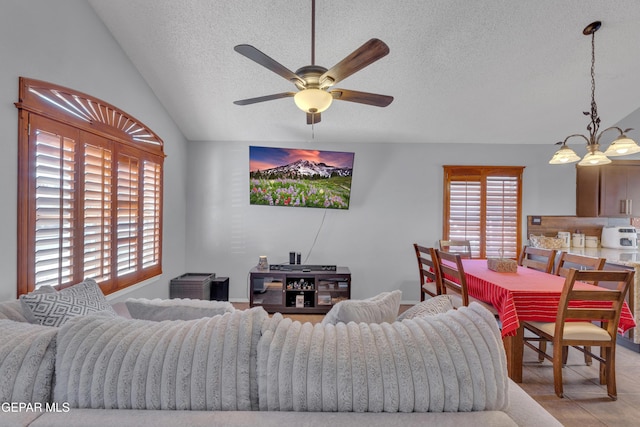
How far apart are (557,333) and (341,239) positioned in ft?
8.32

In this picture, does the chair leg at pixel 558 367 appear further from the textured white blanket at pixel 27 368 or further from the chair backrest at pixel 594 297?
the textured white blanket at pixel 27 368

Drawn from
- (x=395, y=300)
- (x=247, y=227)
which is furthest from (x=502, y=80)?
(x=247, y=227)

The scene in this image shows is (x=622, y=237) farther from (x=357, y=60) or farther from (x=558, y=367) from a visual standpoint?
(x=357, y=60)

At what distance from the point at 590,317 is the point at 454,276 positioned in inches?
34.9

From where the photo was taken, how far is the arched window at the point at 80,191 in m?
1.88

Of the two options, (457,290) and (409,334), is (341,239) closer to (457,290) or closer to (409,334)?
(457,290)

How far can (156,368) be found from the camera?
2.69ft

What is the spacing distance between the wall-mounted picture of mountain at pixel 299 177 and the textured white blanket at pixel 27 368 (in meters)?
3.25

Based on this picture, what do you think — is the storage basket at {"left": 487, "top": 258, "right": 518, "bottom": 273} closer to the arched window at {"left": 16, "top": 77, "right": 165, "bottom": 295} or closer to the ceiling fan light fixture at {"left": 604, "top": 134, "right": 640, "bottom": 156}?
the ceiling fan light fixture at {"left": 604, "top": 134, "right": 640, "bottom": 156}

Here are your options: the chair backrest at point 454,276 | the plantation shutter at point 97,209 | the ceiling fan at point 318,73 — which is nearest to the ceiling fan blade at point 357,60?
the ceiling fan at point 318,73

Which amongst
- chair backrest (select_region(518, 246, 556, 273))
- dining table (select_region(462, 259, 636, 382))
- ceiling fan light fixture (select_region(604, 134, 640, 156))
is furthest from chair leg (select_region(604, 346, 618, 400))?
ceiling fan light fixture (select_region(604, 134, 640, 156))

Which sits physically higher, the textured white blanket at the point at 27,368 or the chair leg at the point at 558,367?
the textured white blanket at the point at 27,368

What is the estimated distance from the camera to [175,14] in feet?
7.79

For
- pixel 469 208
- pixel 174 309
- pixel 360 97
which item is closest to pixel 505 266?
pixel 469 208
